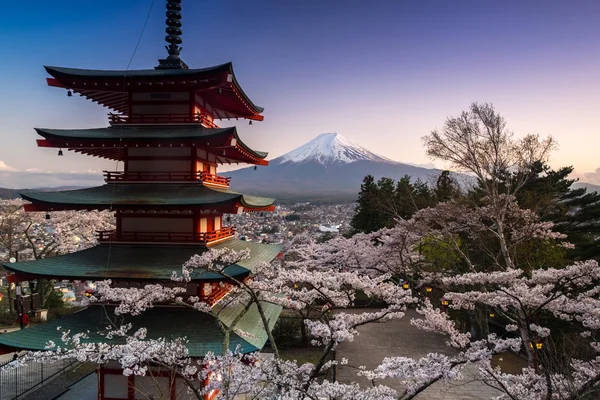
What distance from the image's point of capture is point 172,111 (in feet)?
37.1

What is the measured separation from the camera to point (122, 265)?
978 cm

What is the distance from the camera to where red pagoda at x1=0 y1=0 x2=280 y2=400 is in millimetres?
9352

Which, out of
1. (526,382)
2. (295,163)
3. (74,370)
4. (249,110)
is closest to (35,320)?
(74,370)

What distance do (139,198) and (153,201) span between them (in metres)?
0.57

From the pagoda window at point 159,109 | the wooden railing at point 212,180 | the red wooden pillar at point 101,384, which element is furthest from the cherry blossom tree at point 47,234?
the red wooden pillar at point 101,384

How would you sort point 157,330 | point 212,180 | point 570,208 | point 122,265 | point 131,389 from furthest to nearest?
point 570,208 → point 212,180 → point 122,265 → point 131,389 → point 157,330

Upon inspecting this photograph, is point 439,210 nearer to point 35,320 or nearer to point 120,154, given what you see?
point 120,154

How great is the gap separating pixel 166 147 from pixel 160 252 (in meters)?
3.10

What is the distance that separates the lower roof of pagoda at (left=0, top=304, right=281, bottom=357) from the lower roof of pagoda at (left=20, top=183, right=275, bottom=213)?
273cm

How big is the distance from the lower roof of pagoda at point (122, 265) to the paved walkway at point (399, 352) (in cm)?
655

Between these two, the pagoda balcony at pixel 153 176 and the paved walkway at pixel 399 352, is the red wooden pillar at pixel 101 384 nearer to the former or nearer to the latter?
the pagoda balcony at pixel 153 176

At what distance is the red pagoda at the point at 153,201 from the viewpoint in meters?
9.35

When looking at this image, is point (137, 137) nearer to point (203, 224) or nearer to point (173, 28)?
point (203, 224)

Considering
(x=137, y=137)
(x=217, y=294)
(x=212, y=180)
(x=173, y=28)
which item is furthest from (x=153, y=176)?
(x=173, y=28)
